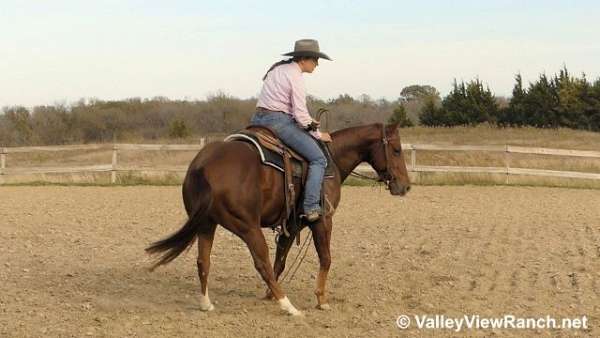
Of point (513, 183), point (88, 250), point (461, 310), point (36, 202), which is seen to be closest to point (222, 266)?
point (88, 250)

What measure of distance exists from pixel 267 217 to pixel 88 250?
4.05 metres

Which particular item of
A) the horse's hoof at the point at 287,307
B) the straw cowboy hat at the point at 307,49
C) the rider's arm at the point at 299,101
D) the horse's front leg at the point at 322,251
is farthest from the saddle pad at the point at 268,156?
the horse's hoof at the point at 287,307

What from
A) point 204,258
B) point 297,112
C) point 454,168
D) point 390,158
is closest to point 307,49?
point 297,112

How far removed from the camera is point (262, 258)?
243 inches

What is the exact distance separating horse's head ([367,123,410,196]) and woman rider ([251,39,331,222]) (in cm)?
56

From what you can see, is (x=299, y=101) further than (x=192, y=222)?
Yes

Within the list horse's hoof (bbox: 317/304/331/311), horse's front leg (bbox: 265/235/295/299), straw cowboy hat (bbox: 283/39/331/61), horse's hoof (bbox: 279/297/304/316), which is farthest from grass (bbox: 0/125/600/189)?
horse's hoof (bbox: 279/297/304/316)

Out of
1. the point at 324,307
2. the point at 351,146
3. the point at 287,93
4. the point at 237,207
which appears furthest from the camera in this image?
the point at 351,146

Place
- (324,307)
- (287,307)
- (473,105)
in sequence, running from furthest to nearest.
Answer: (473,105) < (324,307) < (287,307)

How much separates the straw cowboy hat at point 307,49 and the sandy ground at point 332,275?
227 centimetres

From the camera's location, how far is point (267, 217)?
6438 mm

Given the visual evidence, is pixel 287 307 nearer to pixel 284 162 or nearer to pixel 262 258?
pixel 262 258

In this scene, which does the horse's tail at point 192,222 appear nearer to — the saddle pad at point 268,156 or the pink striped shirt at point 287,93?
the saddle pad at point 268,156

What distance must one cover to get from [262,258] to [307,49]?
6.46ft
